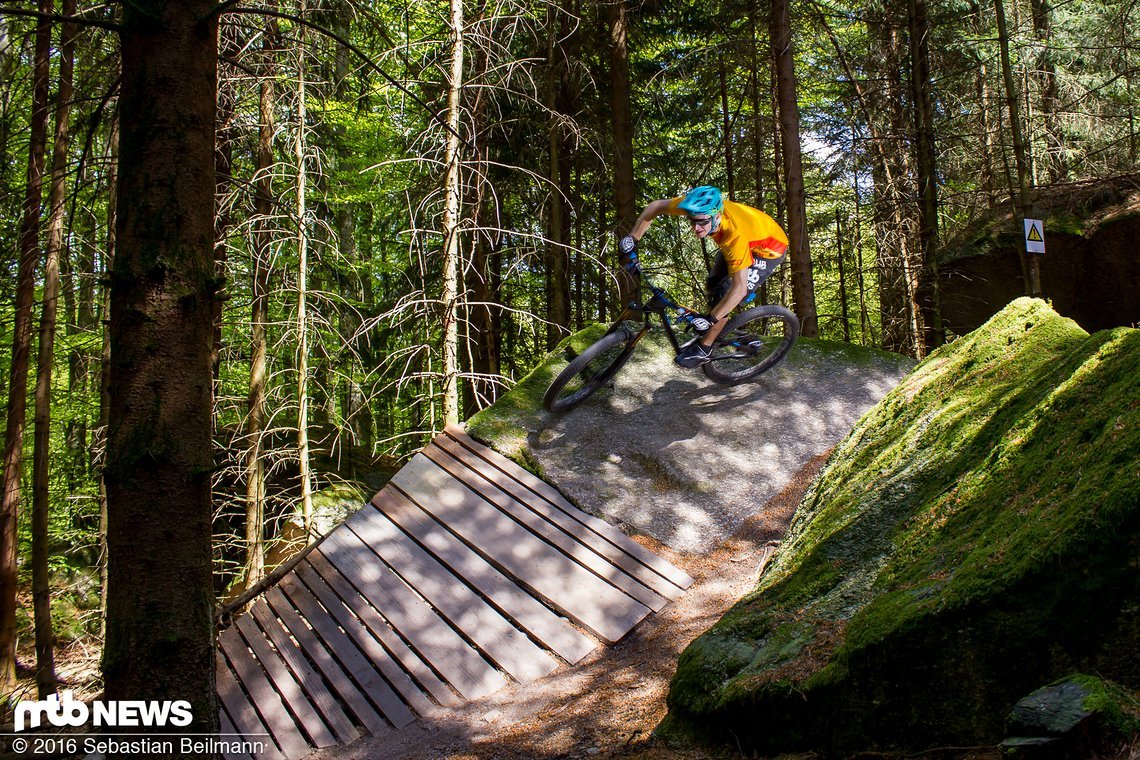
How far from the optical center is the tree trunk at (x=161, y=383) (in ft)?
7.49

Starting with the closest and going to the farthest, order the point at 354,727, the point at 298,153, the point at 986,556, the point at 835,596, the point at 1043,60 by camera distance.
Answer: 1. the point at 986,556
2. the point at 835,596
3. the point at 354,727
4. the point at 298,153
5. the point at 1043,60

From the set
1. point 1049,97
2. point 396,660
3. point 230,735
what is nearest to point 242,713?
point 230,735

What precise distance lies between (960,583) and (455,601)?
364 cm

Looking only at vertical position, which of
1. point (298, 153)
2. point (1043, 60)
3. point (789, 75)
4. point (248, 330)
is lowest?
point (248, 330)

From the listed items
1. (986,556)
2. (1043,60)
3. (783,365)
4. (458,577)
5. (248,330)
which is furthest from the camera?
(1043,60)

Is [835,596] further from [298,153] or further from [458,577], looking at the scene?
[298,153]

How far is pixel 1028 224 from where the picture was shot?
8055 mm

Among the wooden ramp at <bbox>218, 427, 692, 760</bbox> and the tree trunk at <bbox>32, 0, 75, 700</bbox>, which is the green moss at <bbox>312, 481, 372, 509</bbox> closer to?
the tree trunk at <bbox>32, 0, 75, 700</bbox>

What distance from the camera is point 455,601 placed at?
5062 mm

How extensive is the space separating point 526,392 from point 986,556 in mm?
5408

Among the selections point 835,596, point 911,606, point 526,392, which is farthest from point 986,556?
point 526,392

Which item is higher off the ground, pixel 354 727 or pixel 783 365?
pixel 783 365

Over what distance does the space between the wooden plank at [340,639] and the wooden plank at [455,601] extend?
47cm

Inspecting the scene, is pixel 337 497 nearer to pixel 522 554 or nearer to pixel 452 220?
pixel 452 220
